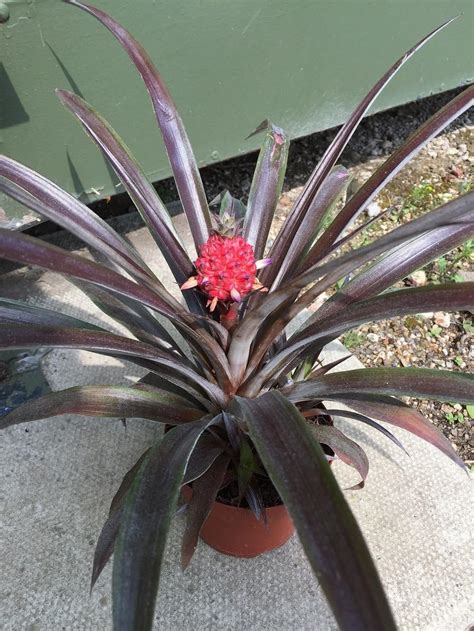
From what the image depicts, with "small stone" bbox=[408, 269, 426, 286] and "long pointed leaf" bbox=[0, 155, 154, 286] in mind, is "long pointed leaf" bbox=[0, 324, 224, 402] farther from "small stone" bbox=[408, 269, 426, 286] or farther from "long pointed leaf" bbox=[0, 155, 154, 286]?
"small stone" bbox=[408, 269, 426, 286]

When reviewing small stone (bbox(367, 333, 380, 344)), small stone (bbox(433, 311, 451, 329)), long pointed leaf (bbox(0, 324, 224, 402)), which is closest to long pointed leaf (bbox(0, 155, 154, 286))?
long pointed leaf (bbox(0, 324, 224, 402))

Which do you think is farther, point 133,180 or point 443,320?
point 443,320

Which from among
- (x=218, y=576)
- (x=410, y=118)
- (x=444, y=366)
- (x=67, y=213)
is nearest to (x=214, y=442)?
(x=218, y=576)

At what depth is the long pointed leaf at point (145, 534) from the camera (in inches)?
26.0

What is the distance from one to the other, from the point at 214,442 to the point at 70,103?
728 mm

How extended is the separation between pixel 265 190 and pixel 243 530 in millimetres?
744

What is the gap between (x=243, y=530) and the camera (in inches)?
49.1

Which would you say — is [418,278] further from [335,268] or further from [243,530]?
[335,268]

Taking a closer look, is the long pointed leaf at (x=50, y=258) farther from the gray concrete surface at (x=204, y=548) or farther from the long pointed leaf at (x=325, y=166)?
the gray concrete surface at (x=204, y=548)

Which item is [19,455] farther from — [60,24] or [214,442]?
[60,24]

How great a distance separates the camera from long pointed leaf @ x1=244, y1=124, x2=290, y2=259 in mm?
1150

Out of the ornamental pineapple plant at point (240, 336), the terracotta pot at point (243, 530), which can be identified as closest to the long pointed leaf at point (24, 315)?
the ornamental pineapple plant at point (240, 336)

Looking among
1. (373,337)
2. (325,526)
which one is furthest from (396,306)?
(373,337)

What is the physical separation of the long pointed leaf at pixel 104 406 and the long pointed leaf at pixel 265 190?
351 millimetres
